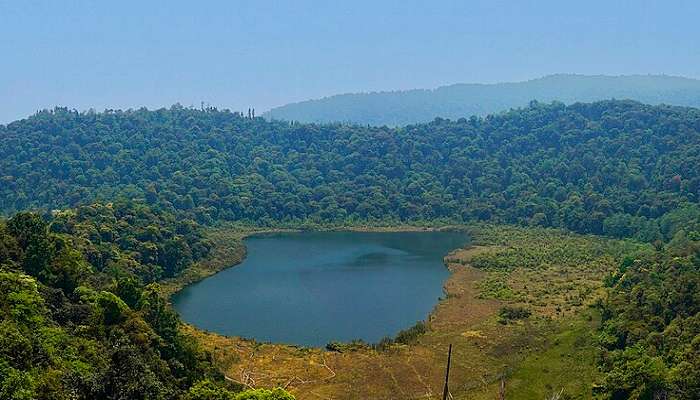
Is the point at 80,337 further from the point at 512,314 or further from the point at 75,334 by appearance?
the point at 512,314

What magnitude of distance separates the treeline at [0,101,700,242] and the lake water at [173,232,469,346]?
18.1m

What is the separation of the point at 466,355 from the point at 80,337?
19.6 metres

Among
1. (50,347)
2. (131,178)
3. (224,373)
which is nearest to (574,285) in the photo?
(224,373)

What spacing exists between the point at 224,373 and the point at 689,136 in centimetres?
8407

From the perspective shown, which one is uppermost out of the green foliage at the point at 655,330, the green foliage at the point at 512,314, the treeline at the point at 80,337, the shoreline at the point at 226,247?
the treeline at the point at 80,337

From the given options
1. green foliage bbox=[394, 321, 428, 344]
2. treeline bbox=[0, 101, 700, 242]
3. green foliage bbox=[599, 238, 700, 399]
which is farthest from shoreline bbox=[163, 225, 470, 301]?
green foliage bbox=[599, 238, 700, 399]

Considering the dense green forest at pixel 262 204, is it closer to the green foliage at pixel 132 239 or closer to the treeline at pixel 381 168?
the green foliage at pixel 132 239

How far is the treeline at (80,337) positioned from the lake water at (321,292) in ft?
27.2

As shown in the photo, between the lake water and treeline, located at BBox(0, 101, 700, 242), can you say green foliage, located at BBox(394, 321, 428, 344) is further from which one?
treeline, located at BBox(0, 101, 700, 242)

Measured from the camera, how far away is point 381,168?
103375 mm

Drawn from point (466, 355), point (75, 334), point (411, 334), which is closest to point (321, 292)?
point (411, 334)

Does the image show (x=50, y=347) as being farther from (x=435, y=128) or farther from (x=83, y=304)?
(x=435, y=128)

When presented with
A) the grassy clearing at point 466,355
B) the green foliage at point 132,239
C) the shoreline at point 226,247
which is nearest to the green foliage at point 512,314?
the grassy clearing at point 466,355

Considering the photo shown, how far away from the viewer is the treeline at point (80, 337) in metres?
18.0
